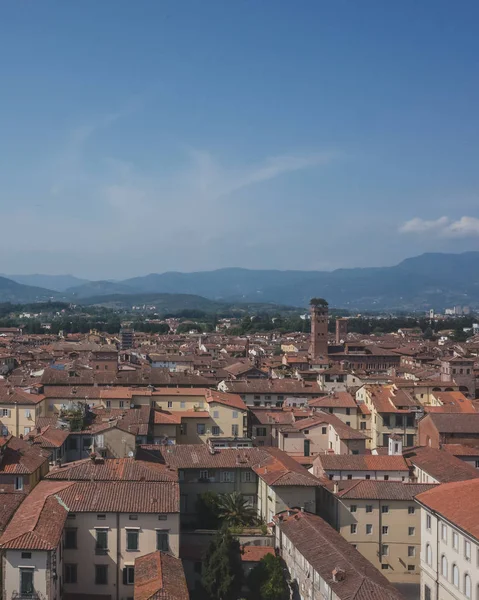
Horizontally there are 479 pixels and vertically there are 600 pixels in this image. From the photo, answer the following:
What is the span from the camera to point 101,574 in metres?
21.7

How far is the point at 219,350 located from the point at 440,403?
5054 centimetres

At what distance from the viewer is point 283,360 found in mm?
75625

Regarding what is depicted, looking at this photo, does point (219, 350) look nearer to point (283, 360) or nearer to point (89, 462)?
point (283, 360)

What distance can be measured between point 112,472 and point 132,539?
3.64m

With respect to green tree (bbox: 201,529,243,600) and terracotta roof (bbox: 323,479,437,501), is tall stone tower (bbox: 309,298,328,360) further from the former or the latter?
green tree (bbox: 201,529,243,600)

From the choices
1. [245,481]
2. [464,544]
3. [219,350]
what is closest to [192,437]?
[245,481]

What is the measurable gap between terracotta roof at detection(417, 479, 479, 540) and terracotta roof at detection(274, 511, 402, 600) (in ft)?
9.03

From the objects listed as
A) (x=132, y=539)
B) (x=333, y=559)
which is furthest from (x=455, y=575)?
(x=132, y=539)

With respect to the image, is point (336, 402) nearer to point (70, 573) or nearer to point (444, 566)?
point (444, 566)

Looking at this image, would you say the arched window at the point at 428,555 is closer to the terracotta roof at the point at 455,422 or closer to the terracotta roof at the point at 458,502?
the terracotta roof at the point at 458,502

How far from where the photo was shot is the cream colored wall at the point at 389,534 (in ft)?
87.9

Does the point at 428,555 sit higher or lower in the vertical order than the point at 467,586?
lower

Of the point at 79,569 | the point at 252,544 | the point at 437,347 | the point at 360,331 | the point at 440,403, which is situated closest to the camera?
the point at 79,569

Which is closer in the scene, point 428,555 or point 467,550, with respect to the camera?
point 467,550
